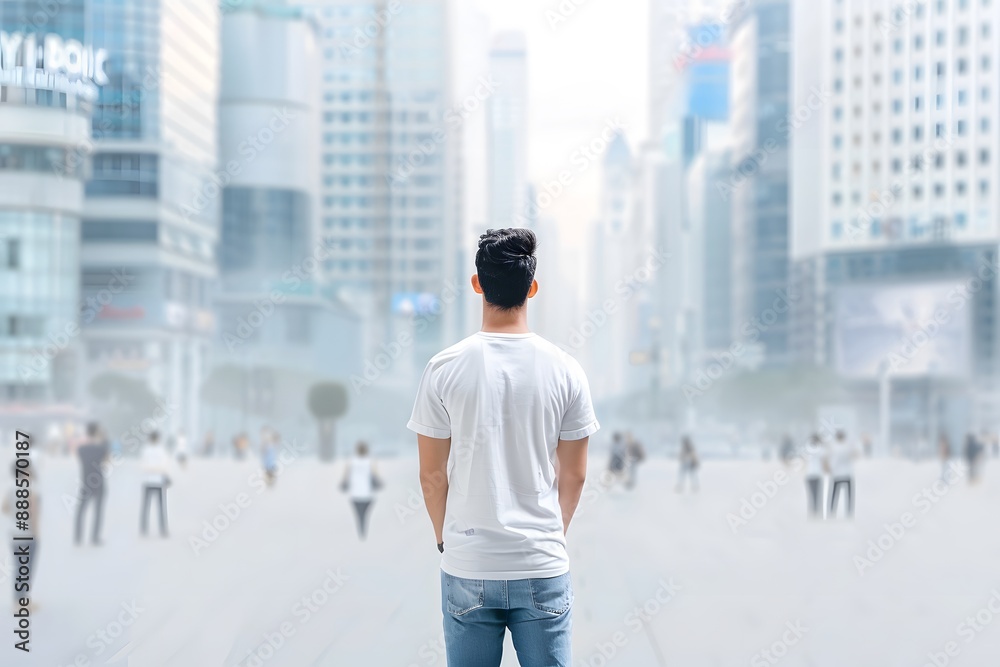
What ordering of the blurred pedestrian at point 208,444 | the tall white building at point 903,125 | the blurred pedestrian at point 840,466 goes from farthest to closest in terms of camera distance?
the tall white building at point 903,125 < the blurred pedestrian at point 208,444 < the blurred pedestrian at point 840,466

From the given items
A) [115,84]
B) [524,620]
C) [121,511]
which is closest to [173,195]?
[115,84]

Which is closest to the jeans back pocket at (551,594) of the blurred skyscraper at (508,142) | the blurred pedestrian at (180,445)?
the blurred pedestrian at (180,445)

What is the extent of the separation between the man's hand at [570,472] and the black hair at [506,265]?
30 centimetres

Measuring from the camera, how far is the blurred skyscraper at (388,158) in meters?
46.9

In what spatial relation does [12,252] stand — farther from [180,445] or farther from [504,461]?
[504,461]

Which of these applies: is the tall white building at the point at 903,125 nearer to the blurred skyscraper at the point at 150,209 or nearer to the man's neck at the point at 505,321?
the blurred skyscraper at the point at 150,209

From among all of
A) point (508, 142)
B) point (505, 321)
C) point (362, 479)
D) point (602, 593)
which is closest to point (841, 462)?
point (602, 593)

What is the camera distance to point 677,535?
11625 millimetres

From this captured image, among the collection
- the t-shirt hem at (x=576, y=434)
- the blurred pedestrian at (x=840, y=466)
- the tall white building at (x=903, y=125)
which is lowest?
the blurred pedestrian at (x=840, y=466)

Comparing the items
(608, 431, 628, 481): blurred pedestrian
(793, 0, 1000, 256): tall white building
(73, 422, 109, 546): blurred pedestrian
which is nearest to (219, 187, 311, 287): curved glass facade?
(793, 0, 1000, 256): tall white building

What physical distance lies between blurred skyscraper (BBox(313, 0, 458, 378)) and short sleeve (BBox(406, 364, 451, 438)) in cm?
4195

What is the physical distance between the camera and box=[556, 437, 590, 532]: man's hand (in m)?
1.99

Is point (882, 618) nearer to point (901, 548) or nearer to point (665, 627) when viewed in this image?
point (665, 627)

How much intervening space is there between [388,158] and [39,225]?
2187 cm
